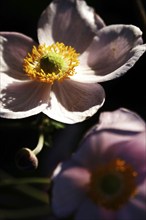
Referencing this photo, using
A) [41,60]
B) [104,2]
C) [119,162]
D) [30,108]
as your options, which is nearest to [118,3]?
[104,2]

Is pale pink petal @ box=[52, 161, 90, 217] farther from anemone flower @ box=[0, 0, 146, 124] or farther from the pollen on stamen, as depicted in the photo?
the pollen on stamen

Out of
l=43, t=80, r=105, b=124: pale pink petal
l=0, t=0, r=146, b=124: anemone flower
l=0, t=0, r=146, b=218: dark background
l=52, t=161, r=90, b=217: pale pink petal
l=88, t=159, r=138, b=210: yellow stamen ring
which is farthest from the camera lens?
l=0, t=0, r=146, b=218: dark background

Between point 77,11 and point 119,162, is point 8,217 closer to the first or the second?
point 119,162

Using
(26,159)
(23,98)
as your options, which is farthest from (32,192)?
(26,159)

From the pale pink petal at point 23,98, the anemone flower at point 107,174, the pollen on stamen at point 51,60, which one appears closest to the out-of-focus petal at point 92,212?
the anemone flower at point 107,174

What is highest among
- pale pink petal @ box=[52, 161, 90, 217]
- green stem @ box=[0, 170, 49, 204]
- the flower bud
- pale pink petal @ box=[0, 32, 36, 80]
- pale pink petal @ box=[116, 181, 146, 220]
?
pale pink petal @ box=[0, 32, 36, 80]

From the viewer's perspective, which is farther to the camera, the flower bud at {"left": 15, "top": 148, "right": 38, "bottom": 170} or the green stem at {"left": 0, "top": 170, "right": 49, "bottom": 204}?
the green stem at {"left": 0, "top": 170, "right": 49, "bottom": 204}

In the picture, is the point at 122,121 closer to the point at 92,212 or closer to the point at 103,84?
the point at 92,212

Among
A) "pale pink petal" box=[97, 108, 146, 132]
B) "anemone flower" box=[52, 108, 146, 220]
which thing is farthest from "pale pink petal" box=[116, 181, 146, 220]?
"pale pink petal" box=[97, 108, 146, 132]

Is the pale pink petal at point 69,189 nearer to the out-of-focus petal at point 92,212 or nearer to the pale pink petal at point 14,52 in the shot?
the out-of-focus petal at point 92,212
